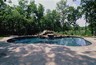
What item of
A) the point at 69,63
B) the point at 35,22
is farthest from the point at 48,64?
the point at 35,22

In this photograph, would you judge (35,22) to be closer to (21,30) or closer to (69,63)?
(21,30)

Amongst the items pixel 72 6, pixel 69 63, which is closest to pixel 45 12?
pixel 72 6

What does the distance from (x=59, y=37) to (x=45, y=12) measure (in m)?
13.9

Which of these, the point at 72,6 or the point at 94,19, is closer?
the point at 94,19

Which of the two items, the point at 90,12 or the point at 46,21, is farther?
the point at 46,21

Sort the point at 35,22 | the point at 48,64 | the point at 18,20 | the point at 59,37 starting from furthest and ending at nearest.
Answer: the point at 35,22 → the point at 18,20 → the point at 59,37 → the point at 48,64

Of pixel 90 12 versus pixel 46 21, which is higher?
pixel 90 12

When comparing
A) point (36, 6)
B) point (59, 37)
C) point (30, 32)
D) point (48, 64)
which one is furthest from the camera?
point (36, 6)

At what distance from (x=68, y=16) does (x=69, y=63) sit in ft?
91.9

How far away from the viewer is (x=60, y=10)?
34.8 m

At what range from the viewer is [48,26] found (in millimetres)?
31984

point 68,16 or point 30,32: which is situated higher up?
point 68,16

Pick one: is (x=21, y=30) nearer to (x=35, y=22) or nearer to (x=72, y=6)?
(x=35, y=22)

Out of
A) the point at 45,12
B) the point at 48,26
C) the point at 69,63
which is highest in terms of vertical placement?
the point at 45,12
